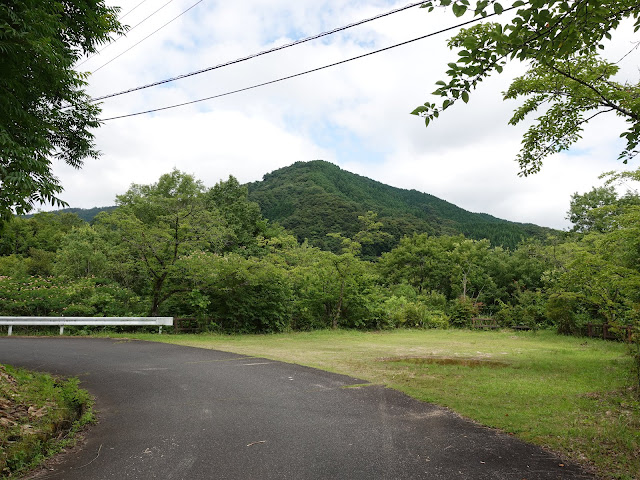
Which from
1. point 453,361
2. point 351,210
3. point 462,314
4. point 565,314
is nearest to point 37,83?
point 453,361

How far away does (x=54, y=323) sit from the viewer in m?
13.3

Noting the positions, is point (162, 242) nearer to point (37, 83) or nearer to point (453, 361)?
point (37, 83)

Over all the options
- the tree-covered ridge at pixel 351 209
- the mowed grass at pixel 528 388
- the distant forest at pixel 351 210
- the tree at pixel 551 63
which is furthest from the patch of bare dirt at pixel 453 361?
the tree-covered ridge at pixel 351 209

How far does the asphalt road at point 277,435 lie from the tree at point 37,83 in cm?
320

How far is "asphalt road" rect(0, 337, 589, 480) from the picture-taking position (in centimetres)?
342

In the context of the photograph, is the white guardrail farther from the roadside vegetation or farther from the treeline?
the treeline

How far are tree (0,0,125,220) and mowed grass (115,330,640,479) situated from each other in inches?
250

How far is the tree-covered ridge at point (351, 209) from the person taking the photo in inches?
1918

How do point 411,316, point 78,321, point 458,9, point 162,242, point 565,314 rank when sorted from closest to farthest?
point 458,9 < point 78,321 < point 162,242 < point 565,314 < point 411,316

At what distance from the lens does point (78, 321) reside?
13539 millimetres

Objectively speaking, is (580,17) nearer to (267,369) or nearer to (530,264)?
(267,369)

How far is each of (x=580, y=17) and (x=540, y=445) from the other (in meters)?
4.09

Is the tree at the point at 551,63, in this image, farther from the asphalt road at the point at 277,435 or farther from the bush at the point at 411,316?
the bush at the point at 411,316

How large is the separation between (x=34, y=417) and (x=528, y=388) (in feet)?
24.2
